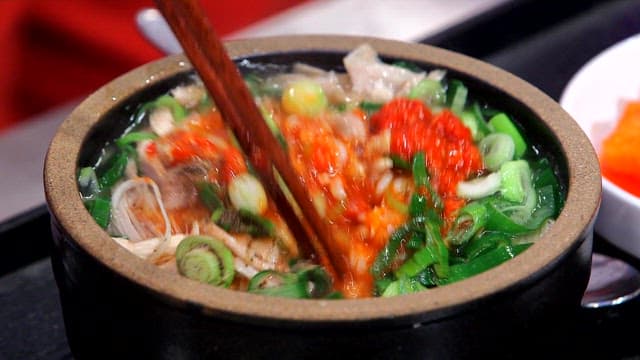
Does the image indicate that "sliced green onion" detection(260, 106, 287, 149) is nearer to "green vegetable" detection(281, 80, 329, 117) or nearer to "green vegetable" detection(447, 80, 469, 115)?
"green vegetable" detection(281, 80, 329, 117)

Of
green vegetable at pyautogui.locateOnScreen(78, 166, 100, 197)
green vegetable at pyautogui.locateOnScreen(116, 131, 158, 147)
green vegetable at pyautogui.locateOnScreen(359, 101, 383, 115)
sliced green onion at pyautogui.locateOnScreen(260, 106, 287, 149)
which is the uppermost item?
green vegetable at pyautogui.locateOnScreen(78, 166, 100, 197)

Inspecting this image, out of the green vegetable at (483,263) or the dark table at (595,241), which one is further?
the dark table at (595,241)

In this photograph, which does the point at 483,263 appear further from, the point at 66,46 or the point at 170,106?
the point at 66,46

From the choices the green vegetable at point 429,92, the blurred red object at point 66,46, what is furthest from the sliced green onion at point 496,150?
the blurred red object at point 66,46

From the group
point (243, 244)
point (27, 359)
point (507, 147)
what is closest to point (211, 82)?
point (243, 244)

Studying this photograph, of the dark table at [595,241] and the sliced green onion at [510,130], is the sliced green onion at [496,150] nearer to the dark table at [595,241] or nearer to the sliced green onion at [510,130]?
the sliced green onion at [510,130]

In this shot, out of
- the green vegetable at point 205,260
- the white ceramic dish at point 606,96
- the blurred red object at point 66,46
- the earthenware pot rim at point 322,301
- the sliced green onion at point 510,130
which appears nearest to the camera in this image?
the earthenware pot rim at point 322,301

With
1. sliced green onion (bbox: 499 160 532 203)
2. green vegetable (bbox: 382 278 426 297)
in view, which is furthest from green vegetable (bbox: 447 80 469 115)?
green vegetable (bbox: 382 278 426 297)
